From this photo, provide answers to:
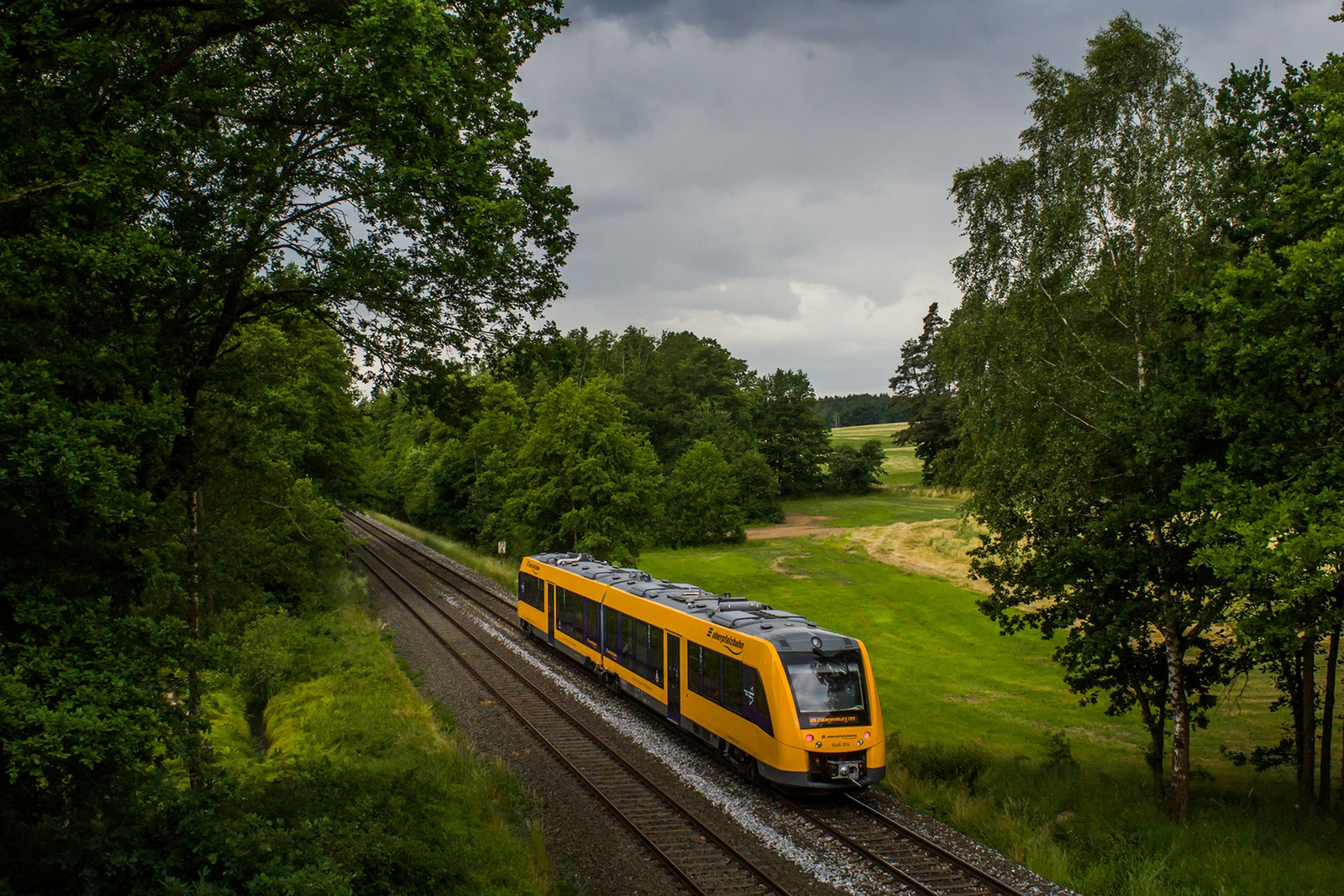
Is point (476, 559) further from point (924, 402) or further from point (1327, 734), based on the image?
point (924, 402)

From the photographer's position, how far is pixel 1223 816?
12859mm

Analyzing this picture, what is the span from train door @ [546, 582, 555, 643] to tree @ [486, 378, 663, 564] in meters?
12.3

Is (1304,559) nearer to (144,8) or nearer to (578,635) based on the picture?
(144,8)

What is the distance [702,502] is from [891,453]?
6858 cm

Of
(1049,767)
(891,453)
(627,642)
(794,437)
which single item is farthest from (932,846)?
(891,453)

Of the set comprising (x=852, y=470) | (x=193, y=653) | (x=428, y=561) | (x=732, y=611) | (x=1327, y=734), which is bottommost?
(x=428, y=561)

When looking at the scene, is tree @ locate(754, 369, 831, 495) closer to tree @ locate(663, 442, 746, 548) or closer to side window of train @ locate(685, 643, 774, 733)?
tree @ locate(663, 442, 746, 548)

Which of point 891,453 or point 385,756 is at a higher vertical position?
point 891,453

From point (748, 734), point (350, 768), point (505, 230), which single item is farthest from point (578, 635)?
point (505, 230)

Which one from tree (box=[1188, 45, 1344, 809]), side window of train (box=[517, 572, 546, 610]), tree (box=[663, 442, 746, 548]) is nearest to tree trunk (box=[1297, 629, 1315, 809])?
tree (box=[1188, 45, 1344, 809])

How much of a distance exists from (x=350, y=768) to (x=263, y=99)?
9427 millimetres

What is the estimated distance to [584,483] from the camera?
37625 mm

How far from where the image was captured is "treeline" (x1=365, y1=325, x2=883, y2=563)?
14827mm

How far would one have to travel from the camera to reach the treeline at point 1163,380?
416 inches
